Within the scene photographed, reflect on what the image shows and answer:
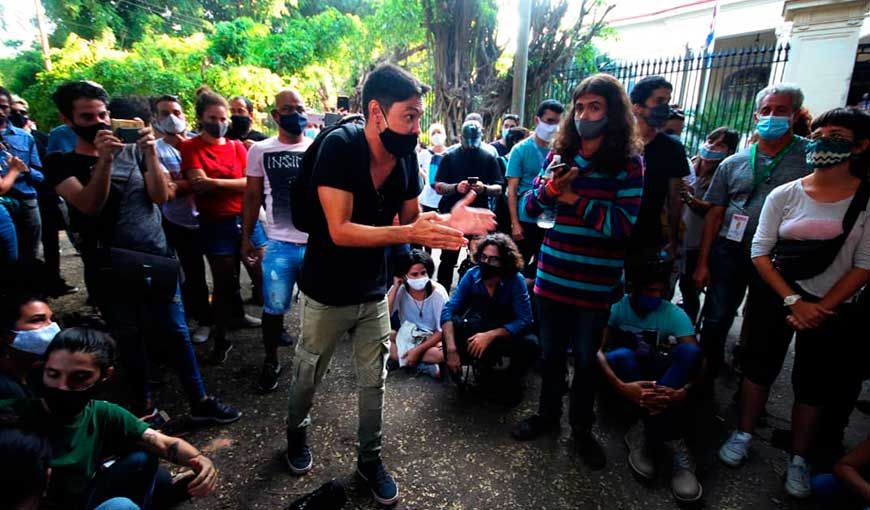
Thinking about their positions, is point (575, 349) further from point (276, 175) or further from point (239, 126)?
point (239, 126)

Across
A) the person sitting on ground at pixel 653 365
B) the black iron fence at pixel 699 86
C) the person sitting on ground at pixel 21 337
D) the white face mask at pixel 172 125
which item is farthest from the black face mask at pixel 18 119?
the black iron fence at pixel 699 86

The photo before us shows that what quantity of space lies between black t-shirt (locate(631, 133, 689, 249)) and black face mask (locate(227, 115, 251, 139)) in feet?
12.4

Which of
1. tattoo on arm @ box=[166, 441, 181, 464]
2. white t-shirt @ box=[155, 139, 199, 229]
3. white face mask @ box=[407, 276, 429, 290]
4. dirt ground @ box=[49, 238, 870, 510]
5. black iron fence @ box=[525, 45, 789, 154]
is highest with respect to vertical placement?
black iron fence @ box=[525, 45, 789, 154]

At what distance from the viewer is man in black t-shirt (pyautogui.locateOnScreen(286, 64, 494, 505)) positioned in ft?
6.06

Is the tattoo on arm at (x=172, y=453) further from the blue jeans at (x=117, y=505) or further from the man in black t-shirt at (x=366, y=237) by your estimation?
the man in black t-shirt at (x=366, y=237)

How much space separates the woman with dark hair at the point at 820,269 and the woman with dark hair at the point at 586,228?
83cm

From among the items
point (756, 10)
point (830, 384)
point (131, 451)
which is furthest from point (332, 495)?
point (756, 10)

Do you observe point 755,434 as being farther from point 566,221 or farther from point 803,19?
point 803,19

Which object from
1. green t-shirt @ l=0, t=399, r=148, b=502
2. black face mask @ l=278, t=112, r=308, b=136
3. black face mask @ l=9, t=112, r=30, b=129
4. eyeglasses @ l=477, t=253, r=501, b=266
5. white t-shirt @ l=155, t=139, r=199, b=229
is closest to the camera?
green t-shirt @ l=0, t=399, r=148, b=502

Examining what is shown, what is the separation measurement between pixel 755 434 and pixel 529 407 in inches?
57.6

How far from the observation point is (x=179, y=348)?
274cm

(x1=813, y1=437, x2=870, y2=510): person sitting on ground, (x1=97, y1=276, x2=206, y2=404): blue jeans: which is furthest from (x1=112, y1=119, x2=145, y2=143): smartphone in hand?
(x1=813, y1=437, x2=870, y2=510): person sitting on ground

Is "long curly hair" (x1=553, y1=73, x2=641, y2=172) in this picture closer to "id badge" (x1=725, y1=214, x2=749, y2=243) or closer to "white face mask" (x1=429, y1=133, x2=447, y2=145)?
"id badge" (x1=725, y1=214, x2=749, y2=243)

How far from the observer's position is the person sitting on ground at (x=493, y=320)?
3293 mm
